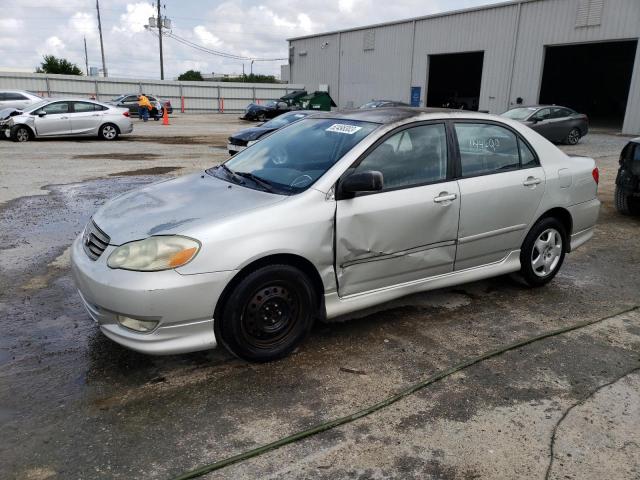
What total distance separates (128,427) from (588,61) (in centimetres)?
4249

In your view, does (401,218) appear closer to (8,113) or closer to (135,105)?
(8,113)

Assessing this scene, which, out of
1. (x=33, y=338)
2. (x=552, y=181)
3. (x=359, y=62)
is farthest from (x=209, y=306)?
(x=359, y=62)

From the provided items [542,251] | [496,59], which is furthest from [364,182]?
[496,59]

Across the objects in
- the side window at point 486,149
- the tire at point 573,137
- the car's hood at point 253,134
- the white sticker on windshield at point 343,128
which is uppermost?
the white sticker on windshield at point 343,128

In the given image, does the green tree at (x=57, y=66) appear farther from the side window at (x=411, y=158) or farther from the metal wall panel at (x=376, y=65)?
the side window at (x=411, y=158)

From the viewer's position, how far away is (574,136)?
19.2 m

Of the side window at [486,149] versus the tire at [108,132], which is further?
the tire at [108,132]

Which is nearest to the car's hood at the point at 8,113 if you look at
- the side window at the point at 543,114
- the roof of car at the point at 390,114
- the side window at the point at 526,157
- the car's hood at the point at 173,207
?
the car's hood at the point at 173,207

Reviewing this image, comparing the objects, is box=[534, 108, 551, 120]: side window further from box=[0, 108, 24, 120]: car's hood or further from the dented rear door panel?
box=[0, 108, 24, 120]: car's hood

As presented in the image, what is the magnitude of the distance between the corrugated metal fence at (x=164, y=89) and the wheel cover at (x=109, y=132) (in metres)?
21.3

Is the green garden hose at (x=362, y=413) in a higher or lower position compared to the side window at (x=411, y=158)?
lower

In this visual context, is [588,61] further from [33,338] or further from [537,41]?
[33,338]

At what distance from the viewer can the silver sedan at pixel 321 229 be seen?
3143 millimetres

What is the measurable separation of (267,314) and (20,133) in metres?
16.6
